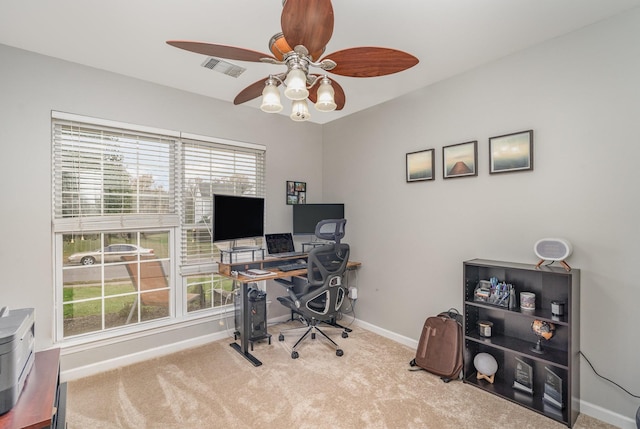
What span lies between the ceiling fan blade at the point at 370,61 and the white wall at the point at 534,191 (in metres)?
1.38

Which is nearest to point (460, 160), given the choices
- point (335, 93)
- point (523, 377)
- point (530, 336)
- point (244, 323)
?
point (335, 93)

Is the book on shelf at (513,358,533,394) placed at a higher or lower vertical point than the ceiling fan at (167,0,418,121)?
lower

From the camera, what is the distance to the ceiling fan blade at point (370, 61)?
1568 millimetres

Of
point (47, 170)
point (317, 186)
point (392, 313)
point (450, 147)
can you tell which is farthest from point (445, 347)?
point (47, 170)

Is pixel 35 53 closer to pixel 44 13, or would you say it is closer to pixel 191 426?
pixel 44 13

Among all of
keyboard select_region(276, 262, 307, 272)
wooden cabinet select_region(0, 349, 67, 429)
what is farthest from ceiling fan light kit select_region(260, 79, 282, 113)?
keyboard select_region(276, 262, 307, 272)

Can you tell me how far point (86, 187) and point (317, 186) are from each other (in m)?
2.59

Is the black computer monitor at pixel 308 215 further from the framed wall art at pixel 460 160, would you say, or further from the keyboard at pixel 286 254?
the framed wall art at pixel 460 160

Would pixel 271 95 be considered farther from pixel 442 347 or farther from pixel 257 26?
pixel 442 347

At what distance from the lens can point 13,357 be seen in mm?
1191

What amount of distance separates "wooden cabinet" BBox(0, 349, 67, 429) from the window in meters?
1.28

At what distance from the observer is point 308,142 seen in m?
4.23

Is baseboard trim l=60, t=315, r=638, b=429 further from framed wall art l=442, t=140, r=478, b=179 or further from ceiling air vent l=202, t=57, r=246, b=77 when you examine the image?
ceiling air vent l=202, t=57, r=246, b=77

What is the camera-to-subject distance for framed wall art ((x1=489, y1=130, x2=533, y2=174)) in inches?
94.1
